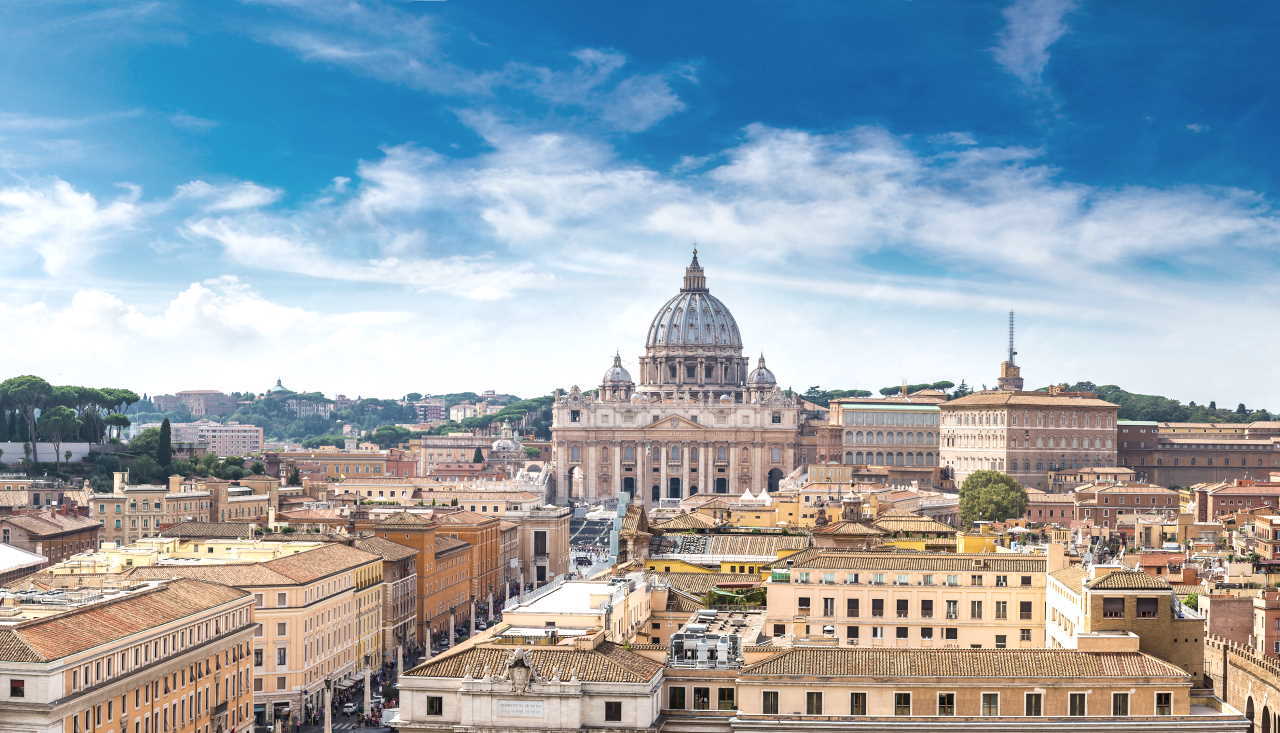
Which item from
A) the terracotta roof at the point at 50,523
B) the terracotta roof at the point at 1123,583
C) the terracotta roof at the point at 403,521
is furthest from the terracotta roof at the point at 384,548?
the terracotta roof at the point at 1123,583

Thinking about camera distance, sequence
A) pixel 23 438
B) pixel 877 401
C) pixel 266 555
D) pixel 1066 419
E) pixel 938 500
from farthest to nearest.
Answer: pixel 877 401 → pixel 1066 419 → pixel 23 438 → pixel 938 500 → pixel 266 555

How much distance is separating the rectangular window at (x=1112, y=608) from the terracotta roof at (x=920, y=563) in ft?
19.7

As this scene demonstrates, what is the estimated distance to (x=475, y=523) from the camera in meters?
83.4

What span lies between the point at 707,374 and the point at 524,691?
165 meters

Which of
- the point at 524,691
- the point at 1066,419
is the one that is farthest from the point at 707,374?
the point at 524,691

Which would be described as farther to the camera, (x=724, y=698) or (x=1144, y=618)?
(x=1144, y=618)

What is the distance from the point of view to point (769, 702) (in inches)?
1184

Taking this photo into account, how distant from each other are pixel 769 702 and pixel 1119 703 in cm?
526

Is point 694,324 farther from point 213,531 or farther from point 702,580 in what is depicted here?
point 702,580

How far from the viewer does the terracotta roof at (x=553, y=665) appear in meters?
29.4

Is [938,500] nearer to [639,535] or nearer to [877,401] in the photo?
[877,401]

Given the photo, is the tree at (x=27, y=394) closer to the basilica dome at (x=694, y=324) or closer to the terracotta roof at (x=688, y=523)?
the terracotta roof at (x=688, y=523)

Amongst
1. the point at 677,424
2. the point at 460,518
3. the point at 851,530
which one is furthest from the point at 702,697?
the point at 677,424

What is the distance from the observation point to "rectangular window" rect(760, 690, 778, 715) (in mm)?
30031
